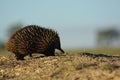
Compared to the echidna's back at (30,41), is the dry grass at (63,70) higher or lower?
lower

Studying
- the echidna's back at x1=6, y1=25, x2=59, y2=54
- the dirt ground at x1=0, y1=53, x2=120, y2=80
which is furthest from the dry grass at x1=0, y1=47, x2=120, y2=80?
the echidna's back at x1=6, y1=25, x2=59, y2=54

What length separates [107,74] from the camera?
36.7ft

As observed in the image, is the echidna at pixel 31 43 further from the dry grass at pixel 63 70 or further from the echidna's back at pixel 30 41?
the dry grass at pixel 63 70

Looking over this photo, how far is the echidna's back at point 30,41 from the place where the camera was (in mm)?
16203

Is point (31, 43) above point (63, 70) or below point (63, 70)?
above

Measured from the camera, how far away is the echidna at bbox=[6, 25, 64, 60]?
16.2m

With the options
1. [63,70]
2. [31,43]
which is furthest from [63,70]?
[31,43]

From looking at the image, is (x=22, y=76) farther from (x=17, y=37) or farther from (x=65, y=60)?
(x=17, y=37)

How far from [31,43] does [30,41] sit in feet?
0.26

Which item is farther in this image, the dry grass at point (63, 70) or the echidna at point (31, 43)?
the echidna at point (31, 43)

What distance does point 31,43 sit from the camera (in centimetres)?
1622

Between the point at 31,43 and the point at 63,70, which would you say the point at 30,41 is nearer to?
the point at 31,43

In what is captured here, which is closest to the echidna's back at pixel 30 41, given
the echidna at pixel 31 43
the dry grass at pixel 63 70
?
the echidna at pixel 31 43

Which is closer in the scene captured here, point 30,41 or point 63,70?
point 63,70
